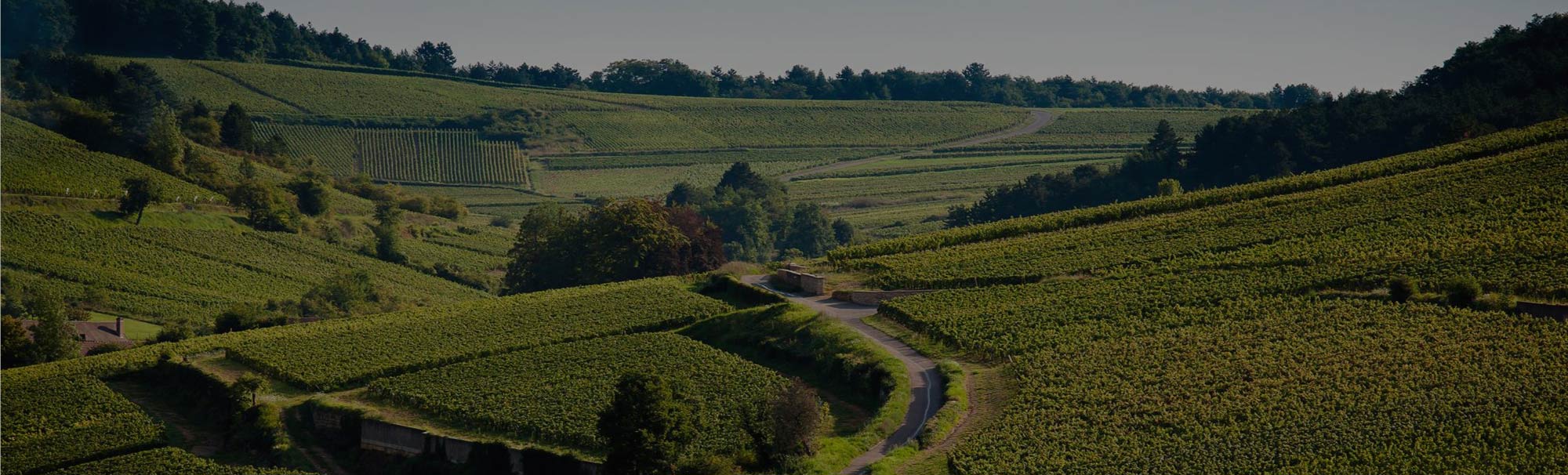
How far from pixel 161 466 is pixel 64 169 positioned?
2015 inches

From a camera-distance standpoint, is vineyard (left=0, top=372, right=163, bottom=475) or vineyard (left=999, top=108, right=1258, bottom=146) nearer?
vineyard (left=0, top=372, right=163, bottom=475)

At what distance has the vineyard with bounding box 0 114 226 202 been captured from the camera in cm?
8494

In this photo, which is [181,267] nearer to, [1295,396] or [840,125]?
[1295,396]

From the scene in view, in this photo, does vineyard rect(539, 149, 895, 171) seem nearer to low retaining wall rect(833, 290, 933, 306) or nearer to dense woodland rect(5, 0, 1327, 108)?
dense woodland rect(5, 0, 1327, 108)

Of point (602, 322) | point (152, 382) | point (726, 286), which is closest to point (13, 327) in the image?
point (152, 382)

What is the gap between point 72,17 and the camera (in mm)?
141500

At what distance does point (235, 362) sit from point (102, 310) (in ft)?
83.4

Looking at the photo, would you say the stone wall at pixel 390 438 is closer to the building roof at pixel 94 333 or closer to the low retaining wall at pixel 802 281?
the low retaining wall at pixel 802 281

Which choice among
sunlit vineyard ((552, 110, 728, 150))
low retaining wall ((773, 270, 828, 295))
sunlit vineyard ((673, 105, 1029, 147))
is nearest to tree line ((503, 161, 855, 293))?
low retaining wall ((773, 270, 828, 295))

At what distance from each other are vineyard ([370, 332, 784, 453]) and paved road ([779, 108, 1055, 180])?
3725 inches

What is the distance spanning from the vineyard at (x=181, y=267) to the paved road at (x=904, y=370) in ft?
119

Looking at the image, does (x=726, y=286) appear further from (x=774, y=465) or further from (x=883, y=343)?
(x=774, y=465)

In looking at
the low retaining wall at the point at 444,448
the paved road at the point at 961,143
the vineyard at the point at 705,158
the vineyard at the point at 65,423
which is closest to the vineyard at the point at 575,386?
the low retaining wall at the point at 444,448

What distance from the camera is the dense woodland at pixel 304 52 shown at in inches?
5699
